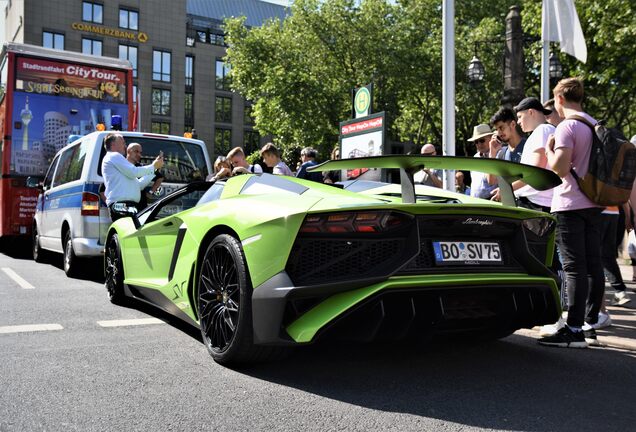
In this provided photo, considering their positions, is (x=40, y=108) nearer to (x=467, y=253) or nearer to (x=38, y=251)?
(x=38, y=251)

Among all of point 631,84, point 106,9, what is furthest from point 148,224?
point 106,9

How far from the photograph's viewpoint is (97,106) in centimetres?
1204

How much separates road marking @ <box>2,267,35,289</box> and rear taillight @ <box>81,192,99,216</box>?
1034 mm

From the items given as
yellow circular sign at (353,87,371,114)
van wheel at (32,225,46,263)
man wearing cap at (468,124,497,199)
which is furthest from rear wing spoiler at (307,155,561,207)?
van wheel at (32,225,46,263)

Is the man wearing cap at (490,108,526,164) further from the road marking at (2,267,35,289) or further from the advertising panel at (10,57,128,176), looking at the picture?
the advertising panel at (10,57,128,176)

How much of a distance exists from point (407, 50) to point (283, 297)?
2576 centimetres

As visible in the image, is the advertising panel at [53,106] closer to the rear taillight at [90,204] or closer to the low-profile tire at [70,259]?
the low-profile tire at [70,259]

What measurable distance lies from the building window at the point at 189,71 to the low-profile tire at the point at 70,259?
42311 millimetres

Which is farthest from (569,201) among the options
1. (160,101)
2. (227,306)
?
(160,101)

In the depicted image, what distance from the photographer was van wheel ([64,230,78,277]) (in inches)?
317

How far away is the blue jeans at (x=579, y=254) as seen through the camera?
4.28 metres

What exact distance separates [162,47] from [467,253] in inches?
1811

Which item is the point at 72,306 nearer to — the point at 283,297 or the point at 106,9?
the point at 283,297

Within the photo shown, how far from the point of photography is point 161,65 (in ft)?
152
